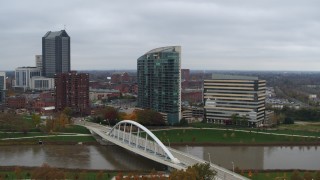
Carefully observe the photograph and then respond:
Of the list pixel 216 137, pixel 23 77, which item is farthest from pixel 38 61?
pixel 216 137

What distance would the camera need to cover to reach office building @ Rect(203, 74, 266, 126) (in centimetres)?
5759

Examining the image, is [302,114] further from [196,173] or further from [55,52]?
[55,52]

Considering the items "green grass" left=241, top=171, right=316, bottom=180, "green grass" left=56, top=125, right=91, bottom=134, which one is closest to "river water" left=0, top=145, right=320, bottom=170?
"green grass" left=241, top=171, right=316, bottom=180

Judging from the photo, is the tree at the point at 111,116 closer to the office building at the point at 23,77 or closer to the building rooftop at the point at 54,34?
the office building at the point at 23,77

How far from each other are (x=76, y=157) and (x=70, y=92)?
31.8 metres

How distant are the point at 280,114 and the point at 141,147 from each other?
3355 cm

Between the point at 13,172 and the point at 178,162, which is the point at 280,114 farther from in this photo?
the point at 13,172

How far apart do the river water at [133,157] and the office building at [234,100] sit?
1489 centimetres

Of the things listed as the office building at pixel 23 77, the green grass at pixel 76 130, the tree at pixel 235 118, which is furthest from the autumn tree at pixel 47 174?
the office building at pixel 23 77

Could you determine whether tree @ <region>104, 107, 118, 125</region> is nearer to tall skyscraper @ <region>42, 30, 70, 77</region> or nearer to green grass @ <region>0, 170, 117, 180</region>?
green grass @ <region>0, 170, 117, 180</region>

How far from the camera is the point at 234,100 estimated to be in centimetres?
5909

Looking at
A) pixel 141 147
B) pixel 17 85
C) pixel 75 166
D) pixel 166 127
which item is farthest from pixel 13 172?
pixel 17 85

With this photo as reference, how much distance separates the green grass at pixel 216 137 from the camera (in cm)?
4478

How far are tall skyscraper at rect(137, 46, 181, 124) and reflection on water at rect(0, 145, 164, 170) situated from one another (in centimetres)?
1691
